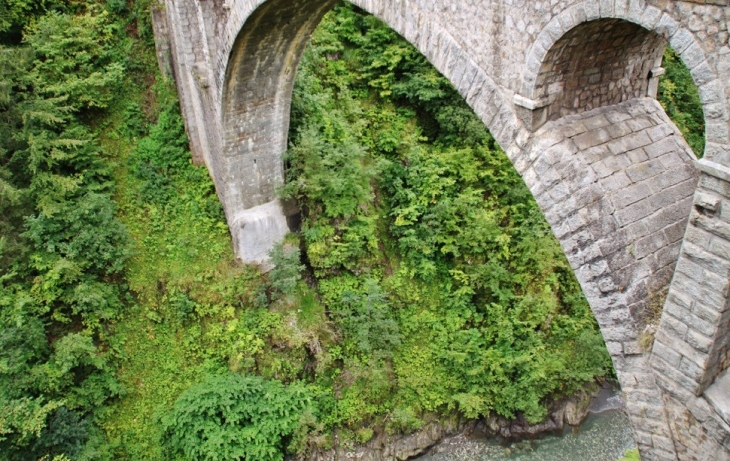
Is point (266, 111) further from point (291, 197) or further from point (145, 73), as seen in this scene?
point (145, 73)

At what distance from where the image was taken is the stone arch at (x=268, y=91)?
4410 millimetres

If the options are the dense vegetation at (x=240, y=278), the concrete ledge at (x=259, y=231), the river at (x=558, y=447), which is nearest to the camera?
the dense vegetation at (x=240, y=278)

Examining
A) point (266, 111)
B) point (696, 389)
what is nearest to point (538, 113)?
point (696, 389)

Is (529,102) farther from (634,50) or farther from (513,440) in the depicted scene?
(513,440)

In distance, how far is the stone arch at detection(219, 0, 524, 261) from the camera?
174 inches

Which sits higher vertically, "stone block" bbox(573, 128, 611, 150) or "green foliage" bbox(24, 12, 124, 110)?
"green foliage" bbox(24, 12, 124, 110)

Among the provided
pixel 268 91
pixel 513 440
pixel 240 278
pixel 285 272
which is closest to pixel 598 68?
pixel 268 91

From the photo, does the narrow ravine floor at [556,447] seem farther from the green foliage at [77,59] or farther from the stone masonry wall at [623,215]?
the green foliage at [77,59]

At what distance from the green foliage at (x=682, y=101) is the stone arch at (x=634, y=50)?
32.7 ft

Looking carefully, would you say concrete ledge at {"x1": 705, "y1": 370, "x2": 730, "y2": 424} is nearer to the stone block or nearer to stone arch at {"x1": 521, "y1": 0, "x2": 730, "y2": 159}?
stone arch at {"x1": 521, "y1": 0, "x2": 730, "y2": 159}

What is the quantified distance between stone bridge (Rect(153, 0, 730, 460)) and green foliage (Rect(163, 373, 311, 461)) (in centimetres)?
628

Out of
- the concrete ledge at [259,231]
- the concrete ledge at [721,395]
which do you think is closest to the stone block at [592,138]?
the concrete ledge at [721,395]

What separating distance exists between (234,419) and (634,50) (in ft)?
24.7

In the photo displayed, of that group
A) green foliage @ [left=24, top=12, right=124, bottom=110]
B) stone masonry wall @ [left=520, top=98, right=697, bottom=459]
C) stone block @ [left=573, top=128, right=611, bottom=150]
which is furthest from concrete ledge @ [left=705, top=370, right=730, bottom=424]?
green foliage @ [left=24, top=12, right=124, bottom=110]
